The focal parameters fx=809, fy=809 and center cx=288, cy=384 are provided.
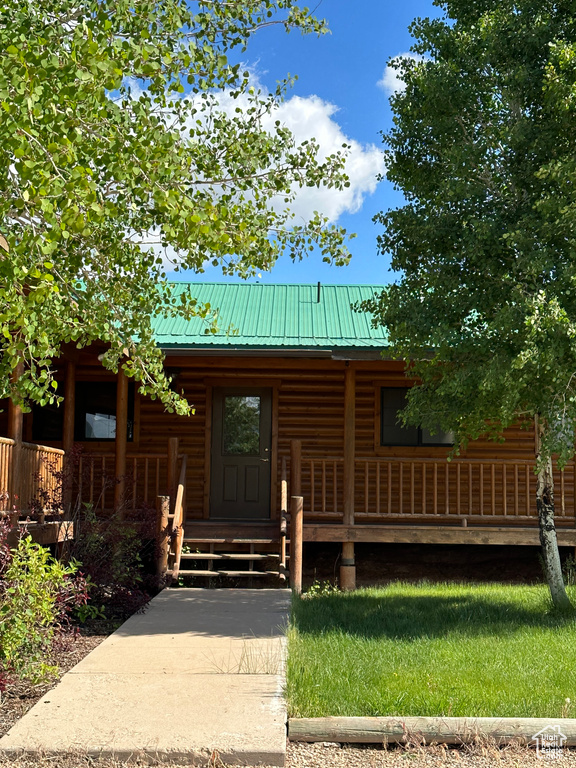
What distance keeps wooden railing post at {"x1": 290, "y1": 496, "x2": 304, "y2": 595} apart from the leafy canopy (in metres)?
2.23

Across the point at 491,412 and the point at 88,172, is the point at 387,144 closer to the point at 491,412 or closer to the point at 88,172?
the point at 491,412

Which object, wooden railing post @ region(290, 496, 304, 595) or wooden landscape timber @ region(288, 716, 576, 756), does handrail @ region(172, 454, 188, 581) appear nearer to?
wooden railing post @ region(290, 496, 304, 595)

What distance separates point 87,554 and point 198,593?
6.00 ft

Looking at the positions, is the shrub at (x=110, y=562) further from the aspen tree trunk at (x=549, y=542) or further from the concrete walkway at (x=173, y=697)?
the aspen tree trunk at (x=549, y=542)

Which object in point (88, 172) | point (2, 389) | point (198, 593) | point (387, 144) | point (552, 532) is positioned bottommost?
point (198, 593)

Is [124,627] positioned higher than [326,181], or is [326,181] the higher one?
[326,181]

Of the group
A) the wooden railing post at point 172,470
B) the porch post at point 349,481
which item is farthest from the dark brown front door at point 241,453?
the porch post at point 349,481

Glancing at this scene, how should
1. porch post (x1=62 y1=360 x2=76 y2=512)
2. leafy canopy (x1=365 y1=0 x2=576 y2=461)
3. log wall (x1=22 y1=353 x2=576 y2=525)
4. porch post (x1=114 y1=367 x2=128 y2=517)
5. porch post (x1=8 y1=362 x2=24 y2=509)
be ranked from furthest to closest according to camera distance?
log wall (x1=22 y1=353 x2=576 y2=525)
porch post (x1=114 y1=367 x2=128 y2=517)
porch post (x1=62 y1=360 x2=76 y2=512)
porch post (x1=8 y1=362 x2=24 y2=509)
leafy canopy (x1=365 y1=0 x2=576 y2=461)

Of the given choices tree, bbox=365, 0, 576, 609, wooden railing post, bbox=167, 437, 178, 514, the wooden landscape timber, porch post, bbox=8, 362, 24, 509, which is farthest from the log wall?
the wooden landscape timber

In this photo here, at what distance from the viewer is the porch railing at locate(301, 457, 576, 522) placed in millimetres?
12750

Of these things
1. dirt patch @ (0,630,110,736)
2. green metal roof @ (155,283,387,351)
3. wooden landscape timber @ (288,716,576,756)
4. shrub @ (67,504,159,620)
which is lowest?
dirt patch @ (0,630,110,736)

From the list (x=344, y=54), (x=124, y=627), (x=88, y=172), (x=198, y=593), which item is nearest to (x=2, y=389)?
(x=88, y=172)

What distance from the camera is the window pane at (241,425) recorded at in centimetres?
1451

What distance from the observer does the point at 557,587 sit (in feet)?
31.1
